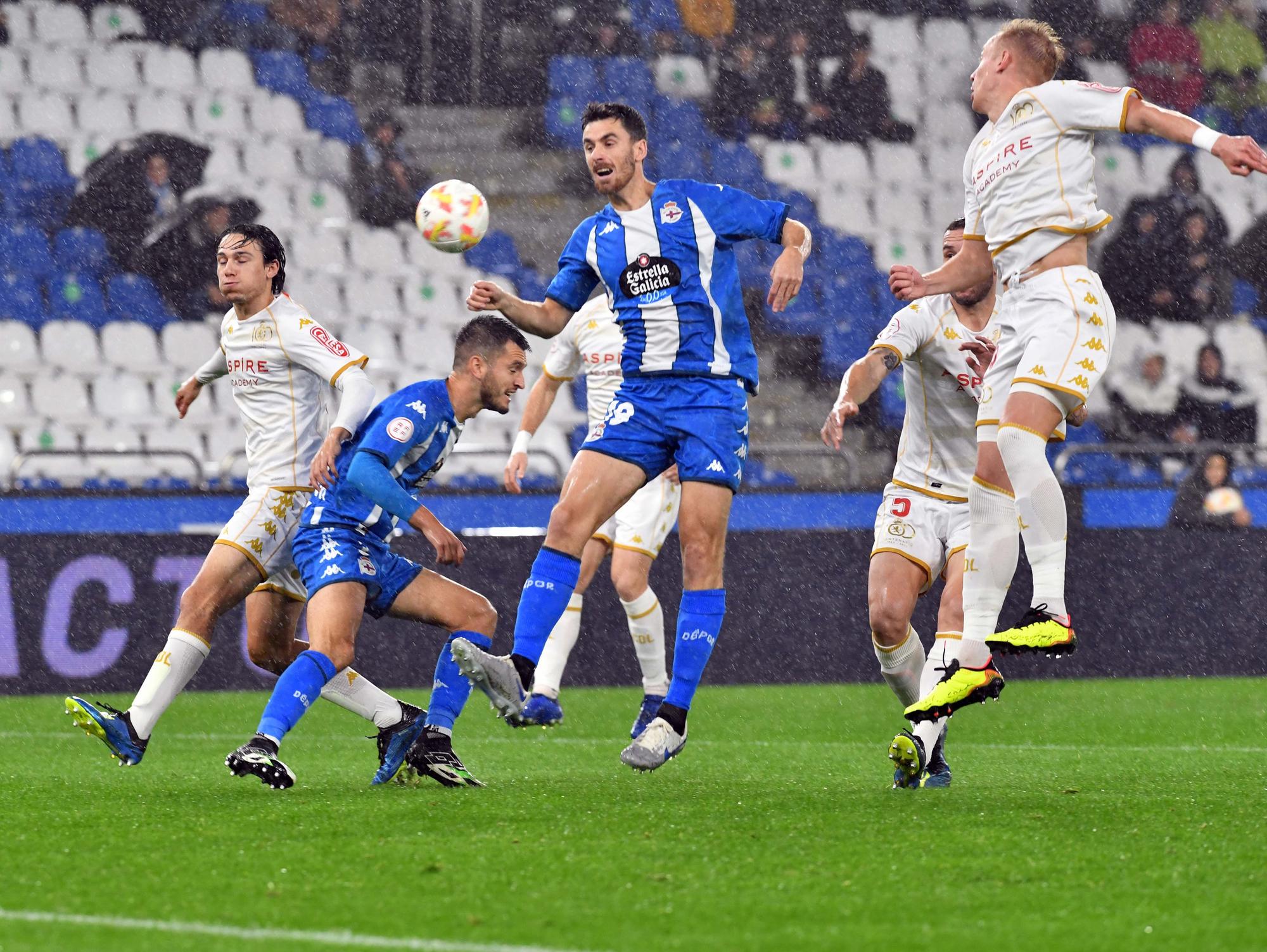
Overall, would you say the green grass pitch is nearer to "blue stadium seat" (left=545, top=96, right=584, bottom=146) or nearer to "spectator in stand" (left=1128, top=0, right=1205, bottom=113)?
"blue stadium seat" (left=545, top=96, right=584, bottom=146)

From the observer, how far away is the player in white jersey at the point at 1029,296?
4.79 meters

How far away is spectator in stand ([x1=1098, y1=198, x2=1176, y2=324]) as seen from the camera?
1569cm

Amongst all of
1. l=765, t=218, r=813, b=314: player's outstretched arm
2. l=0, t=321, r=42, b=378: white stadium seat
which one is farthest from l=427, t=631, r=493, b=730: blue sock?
l=0, t=321, r=42, b=378: white stadium seat

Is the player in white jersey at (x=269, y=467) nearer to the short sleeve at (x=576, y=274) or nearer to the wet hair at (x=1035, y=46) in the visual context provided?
the short sleeve at (x=576, y=274)

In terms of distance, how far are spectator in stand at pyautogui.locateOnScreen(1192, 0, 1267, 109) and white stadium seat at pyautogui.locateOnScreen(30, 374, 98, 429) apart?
11.7 metres

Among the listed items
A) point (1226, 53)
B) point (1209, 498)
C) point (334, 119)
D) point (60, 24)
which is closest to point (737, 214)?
point (1209, 498)

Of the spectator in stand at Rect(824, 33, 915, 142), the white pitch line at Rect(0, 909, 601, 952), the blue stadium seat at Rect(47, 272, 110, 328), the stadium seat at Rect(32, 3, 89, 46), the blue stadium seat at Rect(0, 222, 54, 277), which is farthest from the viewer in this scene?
the spectator in stand at Rect(824, 33, 915, 142)

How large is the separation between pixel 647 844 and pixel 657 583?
6.35 m

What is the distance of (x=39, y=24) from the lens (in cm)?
1527

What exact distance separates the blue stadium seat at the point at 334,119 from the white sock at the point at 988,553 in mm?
11294

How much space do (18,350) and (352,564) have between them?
9093 millimetres

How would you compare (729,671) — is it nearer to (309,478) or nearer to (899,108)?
(309,478)

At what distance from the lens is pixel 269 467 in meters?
5.88

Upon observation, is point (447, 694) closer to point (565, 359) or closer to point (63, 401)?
point (565, 359)
